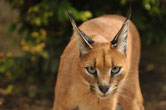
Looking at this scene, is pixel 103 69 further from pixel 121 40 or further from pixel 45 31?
pixel 45 31

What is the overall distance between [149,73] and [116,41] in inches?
181

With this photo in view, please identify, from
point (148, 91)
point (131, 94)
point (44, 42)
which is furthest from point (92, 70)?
point (148, 91)

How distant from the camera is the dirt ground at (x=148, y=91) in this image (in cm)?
693

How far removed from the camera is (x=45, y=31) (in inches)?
283

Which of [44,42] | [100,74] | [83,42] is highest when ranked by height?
[44,42]

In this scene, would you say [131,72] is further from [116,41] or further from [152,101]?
[152,101]

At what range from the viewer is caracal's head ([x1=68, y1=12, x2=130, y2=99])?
396cm

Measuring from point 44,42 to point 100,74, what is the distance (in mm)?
3371

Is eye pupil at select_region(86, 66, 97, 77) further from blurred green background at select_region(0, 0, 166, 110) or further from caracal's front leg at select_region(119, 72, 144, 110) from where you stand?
blurred green background at select_region(0, 0, 166, 110)

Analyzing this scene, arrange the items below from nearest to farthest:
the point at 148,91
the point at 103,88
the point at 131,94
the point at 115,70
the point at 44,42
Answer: the point at 103,88, the point at 115,70, the point at 131,94, the point at 44,42, the point at 148,91

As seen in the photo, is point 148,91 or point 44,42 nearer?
Result: point 44,42

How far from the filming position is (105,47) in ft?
13.7

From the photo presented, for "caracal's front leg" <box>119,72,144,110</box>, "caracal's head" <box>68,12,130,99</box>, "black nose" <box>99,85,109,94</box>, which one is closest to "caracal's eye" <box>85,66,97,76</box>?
"caracal's head" <box>68,12,130,99</box>

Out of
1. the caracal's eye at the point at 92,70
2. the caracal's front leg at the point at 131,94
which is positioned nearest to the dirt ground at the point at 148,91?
the caracal's front leg at the point at 131,94
